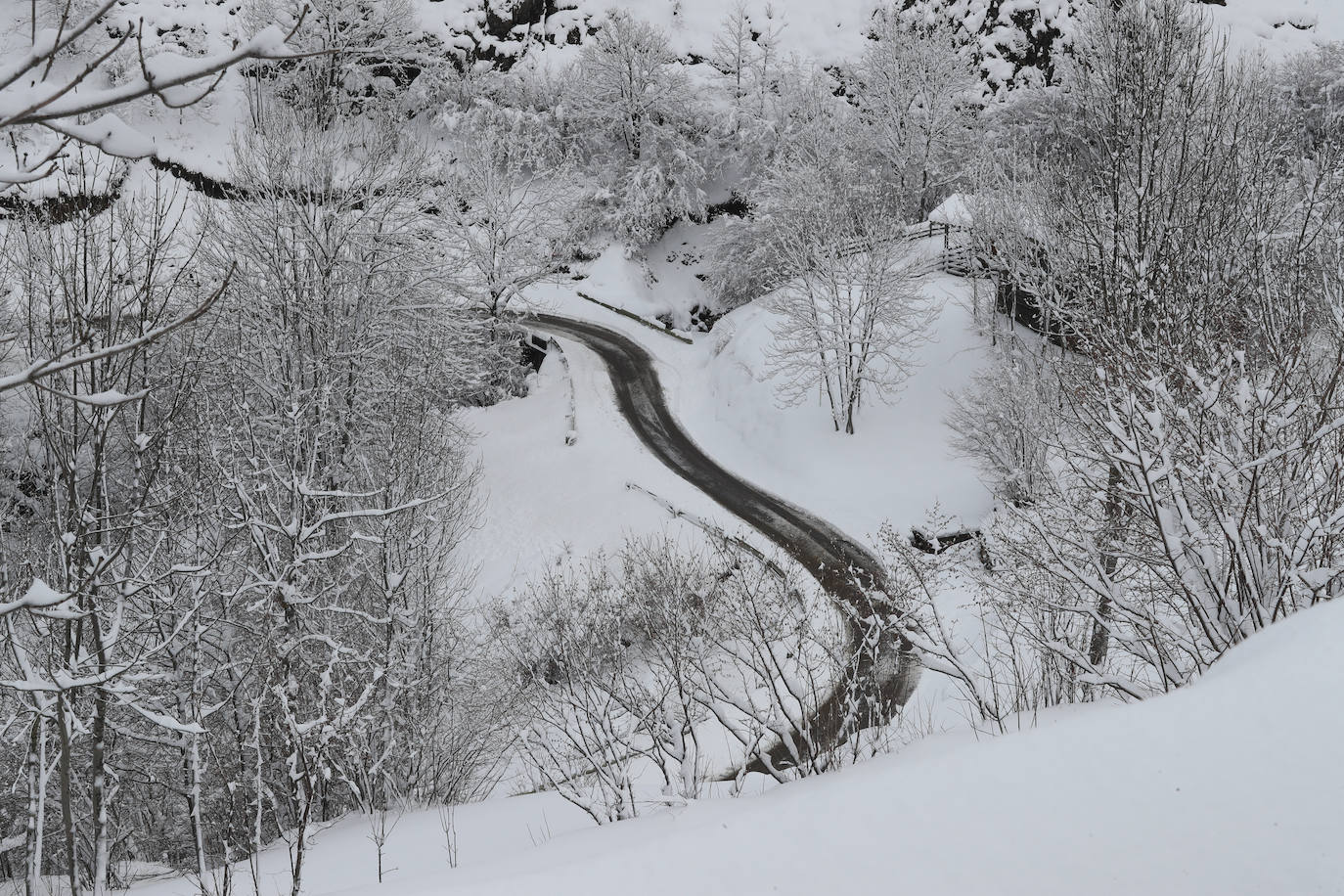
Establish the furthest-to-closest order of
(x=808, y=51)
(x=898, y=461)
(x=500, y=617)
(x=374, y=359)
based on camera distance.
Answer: (x=808, y=51), (x=898, y=461), (x=374, y=359), (x=500, y=617)

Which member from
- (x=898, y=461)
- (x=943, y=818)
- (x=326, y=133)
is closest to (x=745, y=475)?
(x=898, y=461)

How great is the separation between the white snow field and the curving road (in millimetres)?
3995

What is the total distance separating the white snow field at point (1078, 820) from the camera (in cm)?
352

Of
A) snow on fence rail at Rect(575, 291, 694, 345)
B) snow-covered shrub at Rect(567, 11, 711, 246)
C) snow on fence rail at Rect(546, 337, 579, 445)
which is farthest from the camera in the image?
snow-covered shrub at Rect(567, 11, 711, 246)

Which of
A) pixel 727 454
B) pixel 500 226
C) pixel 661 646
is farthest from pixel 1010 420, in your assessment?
pixel 500 226

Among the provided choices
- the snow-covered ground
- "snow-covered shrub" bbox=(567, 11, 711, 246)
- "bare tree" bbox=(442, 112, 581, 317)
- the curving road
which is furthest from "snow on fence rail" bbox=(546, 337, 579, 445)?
"snow-covered shrub" bbox=(567, 11, 711, 246)

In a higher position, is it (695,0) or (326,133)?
(695,0)

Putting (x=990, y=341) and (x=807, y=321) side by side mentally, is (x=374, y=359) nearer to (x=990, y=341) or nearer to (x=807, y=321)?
(x=807, y=321)

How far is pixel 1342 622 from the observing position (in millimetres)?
4664

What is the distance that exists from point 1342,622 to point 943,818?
2.71 m

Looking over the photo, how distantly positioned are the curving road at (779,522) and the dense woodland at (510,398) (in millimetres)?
396

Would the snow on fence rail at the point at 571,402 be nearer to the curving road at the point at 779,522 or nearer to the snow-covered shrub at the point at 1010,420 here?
the curving road at the point at 779,522

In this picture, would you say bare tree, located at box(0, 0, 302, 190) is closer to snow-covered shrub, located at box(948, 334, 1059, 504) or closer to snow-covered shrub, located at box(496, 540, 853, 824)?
snow-covered shrub, located at box(496, 540, 853, 824)

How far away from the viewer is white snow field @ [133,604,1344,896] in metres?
3.52
